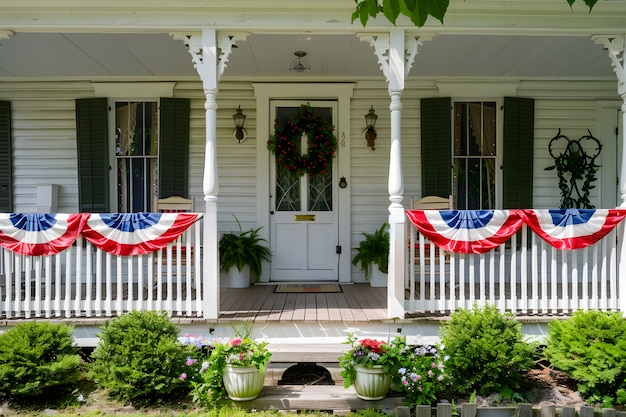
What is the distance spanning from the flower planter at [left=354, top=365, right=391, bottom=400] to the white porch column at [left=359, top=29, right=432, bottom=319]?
82 cm

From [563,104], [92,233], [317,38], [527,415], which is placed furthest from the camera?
[563,104]

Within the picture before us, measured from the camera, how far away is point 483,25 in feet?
14.4

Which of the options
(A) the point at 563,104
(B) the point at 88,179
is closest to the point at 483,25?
(A) the point at 563,104

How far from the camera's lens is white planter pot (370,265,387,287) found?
19.4 ft

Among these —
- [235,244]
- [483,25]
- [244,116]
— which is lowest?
[235,244]

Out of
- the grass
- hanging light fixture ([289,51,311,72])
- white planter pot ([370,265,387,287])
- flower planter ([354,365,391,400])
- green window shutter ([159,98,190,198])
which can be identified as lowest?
the grass

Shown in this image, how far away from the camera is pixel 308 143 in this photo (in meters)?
6.13

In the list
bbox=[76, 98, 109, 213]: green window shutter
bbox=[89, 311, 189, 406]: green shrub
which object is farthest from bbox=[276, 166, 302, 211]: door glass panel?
bbox=[89, 311, 189, 406]: green shrub

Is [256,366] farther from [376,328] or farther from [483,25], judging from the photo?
[483,25]

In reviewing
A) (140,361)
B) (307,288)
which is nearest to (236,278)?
(307,288)

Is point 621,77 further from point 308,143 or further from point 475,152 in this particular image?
point 308,143

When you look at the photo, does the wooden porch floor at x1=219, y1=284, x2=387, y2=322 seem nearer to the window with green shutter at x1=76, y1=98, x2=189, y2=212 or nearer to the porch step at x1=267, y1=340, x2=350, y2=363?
the porch step at x1=267, y1=340, x2=350, y2=363

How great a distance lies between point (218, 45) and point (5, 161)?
3692 mm

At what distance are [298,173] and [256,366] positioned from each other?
3.12 m
